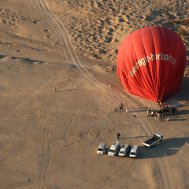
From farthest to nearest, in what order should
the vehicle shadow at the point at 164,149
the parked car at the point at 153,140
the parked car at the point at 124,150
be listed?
the parked car at the point at 153,140
the vehicle shadow at the point at 164,149
the parked car at the point at 124,150

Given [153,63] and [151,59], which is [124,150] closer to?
[153,63]

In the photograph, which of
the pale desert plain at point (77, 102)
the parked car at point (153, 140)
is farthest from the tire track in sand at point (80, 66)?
the parked car at point (153, 140)

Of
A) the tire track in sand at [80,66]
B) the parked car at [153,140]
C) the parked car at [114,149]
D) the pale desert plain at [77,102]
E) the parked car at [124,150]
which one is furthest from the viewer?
the parked car at [153,140]

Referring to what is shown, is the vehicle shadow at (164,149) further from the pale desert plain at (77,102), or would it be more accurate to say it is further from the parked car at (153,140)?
the parked car at (153,140)

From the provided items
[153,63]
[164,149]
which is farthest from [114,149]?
[153,63]

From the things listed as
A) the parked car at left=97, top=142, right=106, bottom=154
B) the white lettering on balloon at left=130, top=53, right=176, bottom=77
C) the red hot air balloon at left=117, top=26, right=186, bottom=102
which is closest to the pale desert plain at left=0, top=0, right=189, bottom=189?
the parked car at left=97, top=142, right=106, bottom=154

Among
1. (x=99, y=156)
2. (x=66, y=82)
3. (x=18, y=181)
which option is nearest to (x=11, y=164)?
(x=18, y=181)
